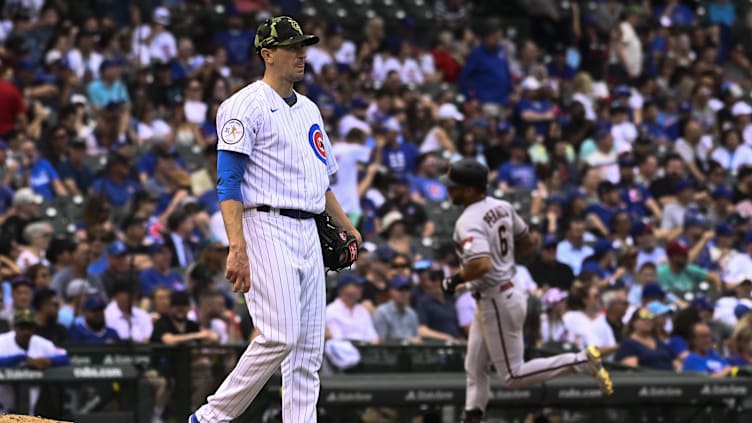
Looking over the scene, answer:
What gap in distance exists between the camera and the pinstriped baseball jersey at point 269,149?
20.2 feet

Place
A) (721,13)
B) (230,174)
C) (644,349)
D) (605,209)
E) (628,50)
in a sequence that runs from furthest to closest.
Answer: (721,13) → (628,50) → (605,209) → (644,349) → (230,174)

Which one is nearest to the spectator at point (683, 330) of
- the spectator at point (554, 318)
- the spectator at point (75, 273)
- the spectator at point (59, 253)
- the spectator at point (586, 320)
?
the spectator at point (586, 320)

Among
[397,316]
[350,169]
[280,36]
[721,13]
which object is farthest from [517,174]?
[280,36]

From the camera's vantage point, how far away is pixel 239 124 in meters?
6.14

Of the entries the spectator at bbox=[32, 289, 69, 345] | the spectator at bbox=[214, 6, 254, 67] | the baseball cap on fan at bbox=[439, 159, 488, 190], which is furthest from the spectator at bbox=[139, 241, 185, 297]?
the spectator at bbox=[214, 6, 254, 67]

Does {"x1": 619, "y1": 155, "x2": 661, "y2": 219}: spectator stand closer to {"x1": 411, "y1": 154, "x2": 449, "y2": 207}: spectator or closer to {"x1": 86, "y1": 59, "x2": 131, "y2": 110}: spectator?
{"x1": 411, "y1": 154, "x2": 449, "y2": 207}: spectator

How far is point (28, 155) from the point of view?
45.3 ft

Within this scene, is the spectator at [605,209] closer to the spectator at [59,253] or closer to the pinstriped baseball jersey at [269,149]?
the spectator at [59,253]

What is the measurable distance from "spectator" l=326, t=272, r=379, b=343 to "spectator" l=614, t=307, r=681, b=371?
6.34 ft

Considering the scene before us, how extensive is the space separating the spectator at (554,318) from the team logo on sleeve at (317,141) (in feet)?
19.6

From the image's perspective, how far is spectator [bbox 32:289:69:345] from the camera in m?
10.5

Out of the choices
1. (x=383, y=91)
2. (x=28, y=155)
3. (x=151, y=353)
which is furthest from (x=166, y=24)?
(x=151, y=353)

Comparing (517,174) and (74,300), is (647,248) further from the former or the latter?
(74,300)

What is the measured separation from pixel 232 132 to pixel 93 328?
5175 mm
